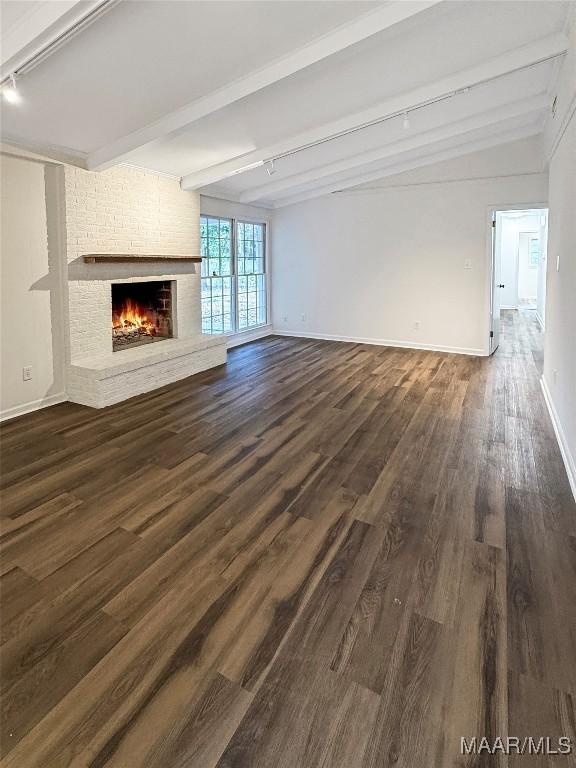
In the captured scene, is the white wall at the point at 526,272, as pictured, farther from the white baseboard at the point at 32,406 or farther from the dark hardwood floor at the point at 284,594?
the white baseboard at the point at 32,406

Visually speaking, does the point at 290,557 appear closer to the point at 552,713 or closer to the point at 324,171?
the point at 552,713

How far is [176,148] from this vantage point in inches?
195

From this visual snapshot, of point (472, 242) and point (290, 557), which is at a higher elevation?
point (472, 242)

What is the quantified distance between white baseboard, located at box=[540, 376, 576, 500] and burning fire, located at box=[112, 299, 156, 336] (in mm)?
4872

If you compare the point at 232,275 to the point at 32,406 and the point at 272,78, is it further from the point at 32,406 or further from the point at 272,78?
the point at 272,78

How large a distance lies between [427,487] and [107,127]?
4.07 metres

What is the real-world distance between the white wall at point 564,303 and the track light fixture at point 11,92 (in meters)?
3.93

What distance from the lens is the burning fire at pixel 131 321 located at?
593cm

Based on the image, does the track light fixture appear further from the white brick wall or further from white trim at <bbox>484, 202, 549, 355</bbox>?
white trim at <bbox>484, 202, 549, 355</bbox>

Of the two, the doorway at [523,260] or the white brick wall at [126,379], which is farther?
the doorway at [523,260]

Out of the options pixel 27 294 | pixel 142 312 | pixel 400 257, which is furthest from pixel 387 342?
pixel 27 294

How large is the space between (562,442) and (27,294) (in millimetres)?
4799

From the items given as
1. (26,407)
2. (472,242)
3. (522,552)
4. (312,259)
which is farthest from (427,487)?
(312,259)

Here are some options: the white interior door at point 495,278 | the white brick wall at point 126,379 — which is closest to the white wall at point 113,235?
the white brick wall at point 126,379
